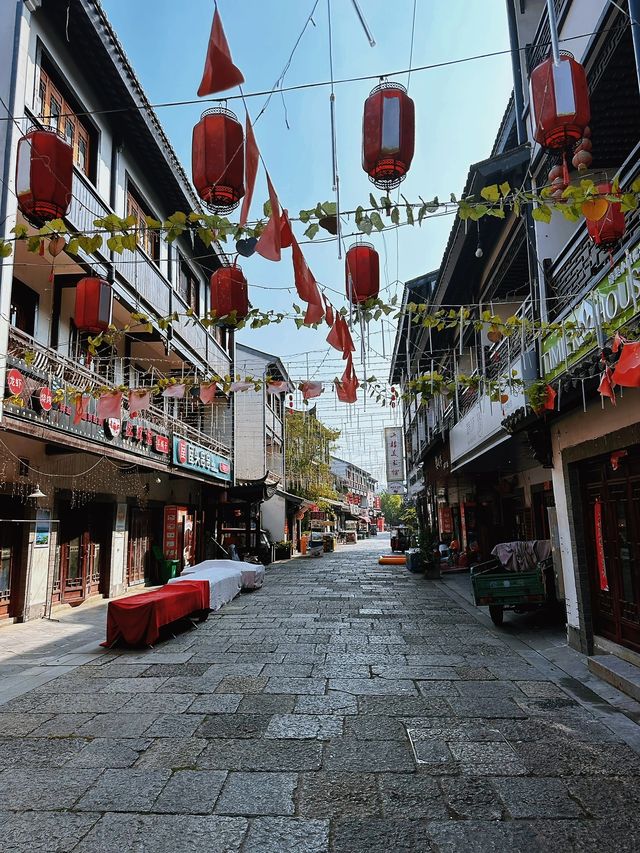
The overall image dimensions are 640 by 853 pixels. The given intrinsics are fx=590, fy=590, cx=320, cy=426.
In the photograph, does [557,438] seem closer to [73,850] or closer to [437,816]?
[437,816]

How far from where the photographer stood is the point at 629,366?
484cm

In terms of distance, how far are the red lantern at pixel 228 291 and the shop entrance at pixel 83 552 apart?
8.99 meters

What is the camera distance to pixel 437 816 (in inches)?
156

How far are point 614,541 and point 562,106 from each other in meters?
5.47

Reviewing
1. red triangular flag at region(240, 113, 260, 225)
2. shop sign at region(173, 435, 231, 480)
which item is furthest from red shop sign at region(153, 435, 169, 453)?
red triangular flag at region(240, 113, 260, 225)

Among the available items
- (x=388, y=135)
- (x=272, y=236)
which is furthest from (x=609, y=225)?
(x=272, y=236)

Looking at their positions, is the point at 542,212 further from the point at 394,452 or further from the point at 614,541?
the point at 394,452

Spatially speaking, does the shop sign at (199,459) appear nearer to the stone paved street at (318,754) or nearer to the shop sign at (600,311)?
the stone paved street at (318,754)

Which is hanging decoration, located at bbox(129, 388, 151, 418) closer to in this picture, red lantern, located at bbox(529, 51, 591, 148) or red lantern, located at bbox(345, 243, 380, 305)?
red lantern, located at bbox(345, 243, 380, 305)

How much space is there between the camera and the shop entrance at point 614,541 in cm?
732

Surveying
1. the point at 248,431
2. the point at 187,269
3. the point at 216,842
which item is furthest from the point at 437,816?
the point at 248,431

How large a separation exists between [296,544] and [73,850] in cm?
3582

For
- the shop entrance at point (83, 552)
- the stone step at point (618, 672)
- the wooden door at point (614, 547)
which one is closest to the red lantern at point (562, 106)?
the wooden door at point (614, 547)

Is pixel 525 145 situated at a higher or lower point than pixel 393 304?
higher
